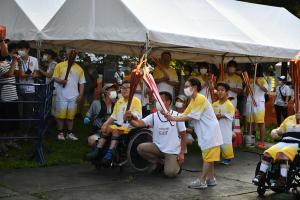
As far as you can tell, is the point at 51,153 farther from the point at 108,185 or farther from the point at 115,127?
the point at 108,185

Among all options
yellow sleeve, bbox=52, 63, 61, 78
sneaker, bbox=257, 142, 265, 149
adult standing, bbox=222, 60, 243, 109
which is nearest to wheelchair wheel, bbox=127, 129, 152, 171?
yellow sleeve, bbox=52, 63, 61, 78

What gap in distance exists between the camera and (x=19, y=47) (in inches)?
382

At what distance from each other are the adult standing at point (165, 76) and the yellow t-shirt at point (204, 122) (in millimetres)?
3380

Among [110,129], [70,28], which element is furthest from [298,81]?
[70,28]

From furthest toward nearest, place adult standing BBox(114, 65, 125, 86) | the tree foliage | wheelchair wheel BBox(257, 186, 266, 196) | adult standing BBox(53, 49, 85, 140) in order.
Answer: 1. the tree foliage
2. adult standing BBox(114, 65, 125, 86)
3. adult standing BBox(53, 49, 85, 140)
4. wheelchair wheel BBox(257, 186, 266, 196)

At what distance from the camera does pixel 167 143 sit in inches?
315

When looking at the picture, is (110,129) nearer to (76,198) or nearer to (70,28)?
(76,198)

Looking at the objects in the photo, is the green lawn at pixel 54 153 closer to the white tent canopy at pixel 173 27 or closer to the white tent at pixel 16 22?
the white tent canopy at pixel 173 27

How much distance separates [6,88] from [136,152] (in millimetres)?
2343

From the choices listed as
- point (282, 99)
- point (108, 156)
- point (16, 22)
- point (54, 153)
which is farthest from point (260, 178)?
point (282, 99)

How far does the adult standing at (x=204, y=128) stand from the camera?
738cm

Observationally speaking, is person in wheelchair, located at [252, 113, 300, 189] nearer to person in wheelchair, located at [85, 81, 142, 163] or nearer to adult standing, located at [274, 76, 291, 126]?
person in wheelchair, located at [85, 81, 142, 163]

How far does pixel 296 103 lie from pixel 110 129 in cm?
278

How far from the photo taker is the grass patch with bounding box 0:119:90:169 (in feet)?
27.6
